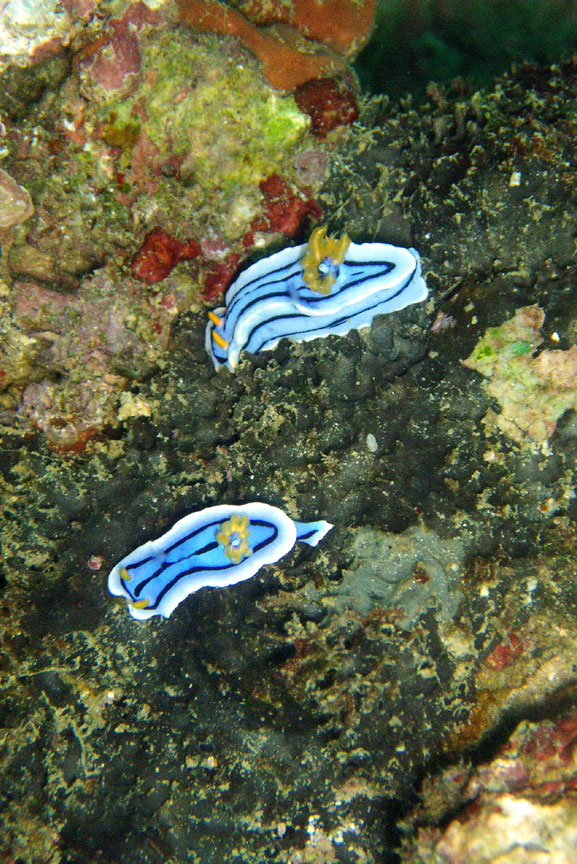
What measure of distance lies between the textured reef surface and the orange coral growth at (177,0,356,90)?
0.38ft

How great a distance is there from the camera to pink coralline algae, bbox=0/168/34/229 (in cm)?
318

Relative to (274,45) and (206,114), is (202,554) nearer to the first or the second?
(206,114)

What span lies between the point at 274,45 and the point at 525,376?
3119 millimetres

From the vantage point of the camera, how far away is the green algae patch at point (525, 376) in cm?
309

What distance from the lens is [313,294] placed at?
10.7ft

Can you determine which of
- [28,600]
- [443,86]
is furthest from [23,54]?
[28,600]

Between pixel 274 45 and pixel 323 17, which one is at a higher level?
pixel 323 17

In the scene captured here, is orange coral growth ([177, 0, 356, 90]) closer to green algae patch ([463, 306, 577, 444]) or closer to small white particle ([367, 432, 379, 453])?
green algae patch ([463, 306, 577, 444])

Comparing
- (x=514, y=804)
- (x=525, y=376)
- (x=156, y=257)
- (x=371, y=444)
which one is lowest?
(x=514, y=804)

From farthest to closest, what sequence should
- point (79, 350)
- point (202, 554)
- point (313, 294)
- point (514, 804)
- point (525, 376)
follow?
point (79, 350)
point (202, 554)
point (313, 294)
point (525, 376)
point (514, 804)

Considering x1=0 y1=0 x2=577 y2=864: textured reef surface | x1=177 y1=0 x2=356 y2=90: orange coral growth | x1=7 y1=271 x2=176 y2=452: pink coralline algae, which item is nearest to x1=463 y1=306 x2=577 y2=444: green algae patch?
x1=0 y1=0 x2=577 y2=864: textured reef surface

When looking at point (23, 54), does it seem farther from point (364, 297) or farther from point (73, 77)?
point (364, 297)

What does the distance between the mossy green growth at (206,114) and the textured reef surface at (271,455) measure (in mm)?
19

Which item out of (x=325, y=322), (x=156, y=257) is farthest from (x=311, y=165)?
(x=156, y=257)
